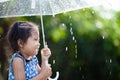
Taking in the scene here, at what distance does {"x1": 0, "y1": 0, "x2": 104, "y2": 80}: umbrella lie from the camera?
5.27 m

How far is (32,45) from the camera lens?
16.3 feet

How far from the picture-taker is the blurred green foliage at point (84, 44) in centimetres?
761

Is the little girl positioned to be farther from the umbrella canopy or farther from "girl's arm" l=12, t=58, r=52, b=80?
the umbrella canopy

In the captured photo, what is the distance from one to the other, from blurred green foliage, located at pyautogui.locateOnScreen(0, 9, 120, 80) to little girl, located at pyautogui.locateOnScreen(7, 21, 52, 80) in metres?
2.50

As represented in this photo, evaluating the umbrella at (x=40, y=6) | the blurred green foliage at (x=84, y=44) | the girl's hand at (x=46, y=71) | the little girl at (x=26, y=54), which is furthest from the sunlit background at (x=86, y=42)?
the girl's hand at (x=46, y=71)

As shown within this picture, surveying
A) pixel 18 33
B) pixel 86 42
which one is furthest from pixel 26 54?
pixel 86 42

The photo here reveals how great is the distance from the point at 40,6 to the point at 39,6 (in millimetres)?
10

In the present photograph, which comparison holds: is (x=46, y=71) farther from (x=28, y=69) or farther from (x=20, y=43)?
(x=20, y=43)

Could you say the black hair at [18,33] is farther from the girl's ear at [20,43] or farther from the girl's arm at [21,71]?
the girl's arm at [21,71]

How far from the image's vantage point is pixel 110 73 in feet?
25.6

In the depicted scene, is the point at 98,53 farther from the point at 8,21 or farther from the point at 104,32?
the point at 8,21

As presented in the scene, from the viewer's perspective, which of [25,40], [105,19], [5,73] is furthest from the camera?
[5,73]

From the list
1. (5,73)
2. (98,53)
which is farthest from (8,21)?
(98,53)

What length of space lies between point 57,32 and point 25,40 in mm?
2658
